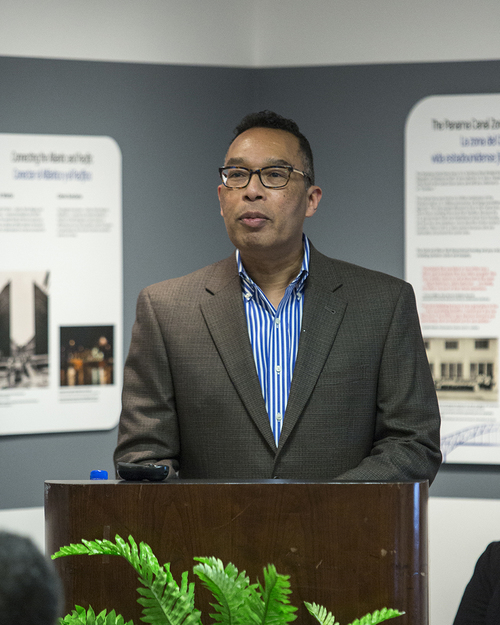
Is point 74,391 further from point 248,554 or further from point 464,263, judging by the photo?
point 248,554

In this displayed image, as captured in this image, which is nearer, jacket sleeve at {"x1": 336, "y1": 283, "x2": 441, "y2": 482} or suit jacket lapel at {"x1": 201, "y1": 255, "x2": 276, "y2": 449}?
jacket sleeve at {"x1": 336, "y1": 283, "x2": 441, "y2": 482}

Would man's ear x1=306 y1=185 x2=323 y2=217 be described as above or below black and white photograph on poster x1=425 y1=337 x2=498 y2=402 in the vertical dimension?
above

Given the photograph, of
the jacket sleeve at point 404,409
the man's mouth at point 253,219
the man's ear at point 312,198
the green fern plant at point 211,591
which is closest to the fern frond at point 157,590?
the green fern plant at point 211,591

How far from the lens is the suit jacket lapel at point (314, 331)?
1750mm

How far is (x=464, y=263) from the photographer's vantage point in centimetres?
308

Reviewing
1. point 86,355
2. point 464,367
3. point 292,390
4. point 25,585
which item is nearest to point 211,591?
point 25,585

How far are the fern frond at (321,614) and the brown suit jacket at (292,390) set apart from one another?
73 centimetres

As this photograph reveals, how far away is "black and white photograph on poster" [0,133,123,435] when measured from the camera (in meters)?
2.94

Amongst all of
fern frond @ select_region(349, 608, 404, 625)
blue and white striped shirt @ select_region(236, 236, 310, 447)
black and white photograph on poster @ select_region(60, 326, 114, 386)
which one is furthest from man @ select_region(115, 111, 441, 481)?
black and white photograph on poster @ select_region(60, 326, 114, 386)

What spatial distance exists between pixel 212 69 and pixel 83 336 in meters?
1.31

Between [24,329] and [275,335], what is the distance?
4.80 ft

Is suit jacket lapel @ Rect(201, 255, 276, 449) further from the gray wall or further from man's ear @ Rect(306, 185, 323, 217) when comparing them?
the gray wall

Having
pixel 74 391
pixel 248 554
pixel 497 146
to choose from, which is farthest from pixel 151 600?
pixel 497 146

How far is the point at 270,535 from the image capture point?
102cm
